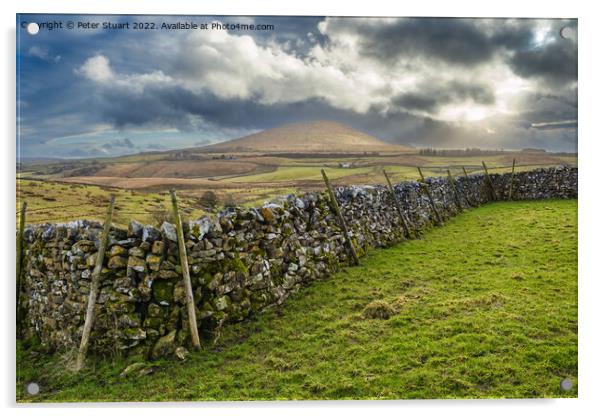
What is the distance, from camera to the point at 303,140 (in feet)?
22.5

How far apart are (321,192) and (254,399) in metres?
4.77

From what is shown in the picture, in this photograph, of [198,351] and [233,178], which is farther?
[233,178]

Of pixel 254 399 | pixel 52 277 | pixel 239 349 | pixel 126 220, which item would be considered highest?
pixel 126 220

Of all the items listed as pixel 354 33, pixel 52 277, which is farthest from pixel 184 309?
pixel 354 33

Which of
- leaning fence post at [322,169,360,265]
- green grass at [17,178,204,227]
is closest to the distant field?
green grass at [17,178,204,227]

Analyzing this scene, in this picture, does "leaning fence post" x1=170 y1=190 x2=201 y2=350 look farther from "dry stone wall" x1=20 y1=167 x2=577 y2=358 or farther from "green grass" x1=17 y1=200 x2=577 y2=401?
"green grass" x1=17 y1=200 x2=577 y2=401

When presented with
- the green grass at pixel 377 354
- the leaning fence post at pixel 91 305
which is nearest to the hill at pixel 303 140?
the leaning fence post at pixel 91 305

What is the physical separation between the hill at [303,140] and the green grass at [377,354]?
2623 millimetres

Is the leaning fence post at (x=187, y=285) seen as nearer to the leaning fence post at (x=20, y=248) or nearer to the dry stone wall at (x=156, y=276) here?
the dry stone wall at (x=156, y=276)

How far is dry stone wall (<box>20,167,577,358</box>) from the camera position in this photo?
17.5 feet

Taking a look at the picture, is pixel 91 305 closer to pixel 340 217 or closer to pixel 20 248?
pixel 20 248

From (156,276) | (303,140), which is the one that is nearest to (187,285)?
(156,276)

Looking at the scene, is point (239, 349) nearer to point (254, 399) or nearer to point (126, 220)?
point (254, 399)

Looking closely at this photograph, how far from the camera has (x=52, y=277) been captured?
19.0 feet
